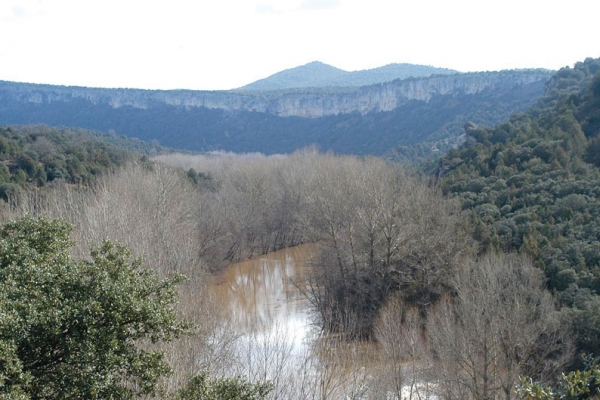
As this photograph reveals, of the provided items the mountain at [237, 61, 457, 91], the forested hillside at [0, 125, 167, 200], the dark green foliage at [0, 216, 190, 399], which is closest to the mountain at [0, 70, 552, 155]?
the mountain at [237, 61, 457, 91]

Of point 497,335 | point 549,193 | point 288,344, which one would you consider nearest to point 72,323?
point 497,335

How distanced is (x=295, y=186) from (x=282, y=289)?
13867 millimetres

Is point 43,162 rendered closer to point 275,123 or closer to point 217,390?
point 217,390

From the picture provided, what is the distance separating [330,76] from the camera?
172m

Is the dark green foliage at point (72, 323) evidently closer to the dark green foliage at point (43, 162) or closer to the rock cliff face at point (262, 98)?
the dark green foliage at point (43, 162)

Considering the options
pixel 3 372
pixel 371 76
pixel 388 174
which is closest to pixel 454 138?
pixel 388 174

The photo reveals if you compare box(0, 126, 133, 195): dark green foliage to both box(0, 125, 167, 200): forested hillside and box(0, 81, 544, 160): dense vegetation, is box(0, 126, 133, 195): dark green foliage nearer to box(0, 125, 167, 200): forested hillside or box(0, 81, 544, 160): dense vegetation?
box(0, 125, 167, 200): forested hillside

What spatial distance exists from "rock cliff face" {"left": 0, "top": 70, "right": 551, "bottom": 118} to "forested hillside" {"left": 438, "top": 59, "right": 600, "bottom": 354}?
54678 millimetres

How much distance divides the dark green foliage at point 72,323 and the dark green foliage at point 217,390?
495mm

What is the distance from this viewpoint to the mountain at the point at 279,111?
80750 millimetres

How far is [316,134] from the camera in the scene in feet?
327

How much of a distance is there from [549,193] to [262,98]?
92.5m

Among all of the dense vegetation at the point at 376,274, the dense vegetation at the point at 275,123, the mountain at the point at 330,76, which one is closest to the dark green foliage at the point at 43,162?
the dense vegetation at the point at 376,274

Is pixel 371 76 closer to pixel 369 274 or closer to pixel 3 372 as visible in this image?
pixel 369 274
